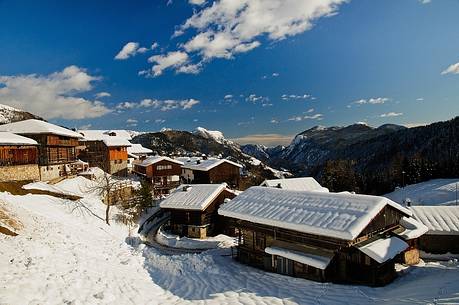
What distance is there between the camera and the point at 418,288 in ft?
47.8

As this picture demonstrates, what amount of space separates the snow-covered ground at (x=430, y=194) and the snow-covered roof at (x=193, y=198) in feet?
99.0

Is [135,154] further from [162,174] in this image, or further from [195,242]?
[195,242]

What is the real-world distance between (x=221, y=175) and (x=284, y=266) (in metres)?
34.0

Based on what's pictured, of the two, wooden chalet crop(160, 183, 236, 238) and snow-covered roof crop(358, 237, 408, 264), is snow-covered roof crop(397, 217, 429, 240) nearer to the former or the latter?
snow-covered roof crop(358, 237, 408, 264)

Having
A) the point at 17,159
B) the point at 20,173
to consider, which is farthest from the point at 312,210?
the point at 17,159

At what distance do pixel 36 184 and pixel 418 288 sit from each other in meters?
32.4

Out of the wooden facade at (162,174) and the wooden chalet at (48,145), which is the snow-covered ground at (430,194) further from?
the wooden chalet at (48,145)

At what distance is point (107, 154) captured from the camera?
5506cm

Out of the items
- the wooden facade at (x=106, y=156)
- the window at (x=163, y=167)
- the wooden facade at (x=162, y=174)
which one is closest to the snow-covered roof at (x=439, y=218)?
the wooden facade at (x=162, y=174)

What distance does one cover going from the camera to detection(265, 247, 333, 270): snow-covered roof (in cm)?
1717

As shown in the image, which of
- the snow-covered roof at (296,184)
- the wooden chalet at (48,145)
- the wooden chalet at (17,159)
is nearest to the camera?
the wooden chalet at (17,159)

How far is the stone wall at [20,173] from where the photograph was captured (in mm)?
32906

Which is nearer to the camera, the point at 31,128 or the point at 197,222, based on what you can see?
the point at 197,222

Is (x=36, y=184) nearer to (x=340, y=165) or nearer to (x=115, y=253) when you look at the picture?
(x=115, y=253)
